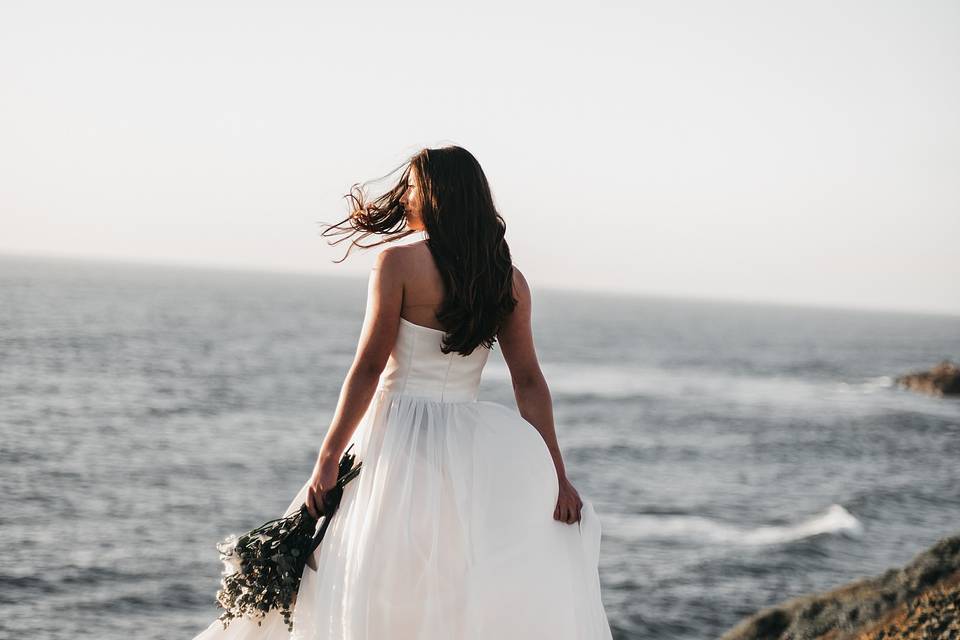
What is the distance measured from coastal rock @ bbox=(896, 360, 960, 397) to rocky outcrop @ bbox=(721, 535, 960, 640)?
43490 mm

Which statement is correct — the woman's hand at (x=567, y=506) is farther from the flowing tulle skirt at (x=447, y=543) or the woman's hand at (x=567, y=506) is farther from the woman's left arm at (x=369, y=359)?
the woman's left arm at (x=369, y=359)

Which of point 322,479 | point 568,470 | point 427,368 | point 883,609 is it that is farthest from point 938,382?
point 322,479

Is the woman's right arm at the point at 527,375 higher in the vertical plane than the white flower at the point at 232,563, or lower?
higher

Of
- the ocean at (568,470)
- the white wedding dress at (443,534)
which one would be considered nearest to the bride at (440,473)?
the white wedding dress at (443,534)

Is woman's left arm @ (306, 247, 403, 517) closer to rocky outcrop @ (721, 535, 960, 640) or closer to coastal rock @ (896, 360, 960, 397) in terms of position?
rocky outcrop @ (721, 535, 960, 640)

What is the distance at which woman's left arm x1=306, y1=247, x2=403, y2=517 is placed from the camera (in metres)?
3.05

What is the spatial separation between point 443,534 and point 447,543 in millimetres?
34

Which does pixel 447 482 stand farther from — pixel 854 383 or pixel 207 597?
pixel 854 383

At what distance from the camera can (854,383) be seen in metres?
51.6

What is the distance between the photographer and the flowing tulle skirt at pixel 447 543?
2.94 metres

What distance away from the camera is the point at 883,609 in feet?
19.3

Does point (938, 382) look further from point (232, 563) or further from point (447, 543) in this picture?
point (232, 563)

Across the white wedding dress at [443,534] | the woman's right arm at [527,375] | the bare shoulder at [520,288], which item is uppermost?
the bare shoulder at [520,288]

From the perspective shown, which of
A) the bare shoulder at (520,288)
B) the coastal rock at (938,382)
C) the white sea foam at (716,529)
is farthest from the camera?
the coastal rock at (938,382)
